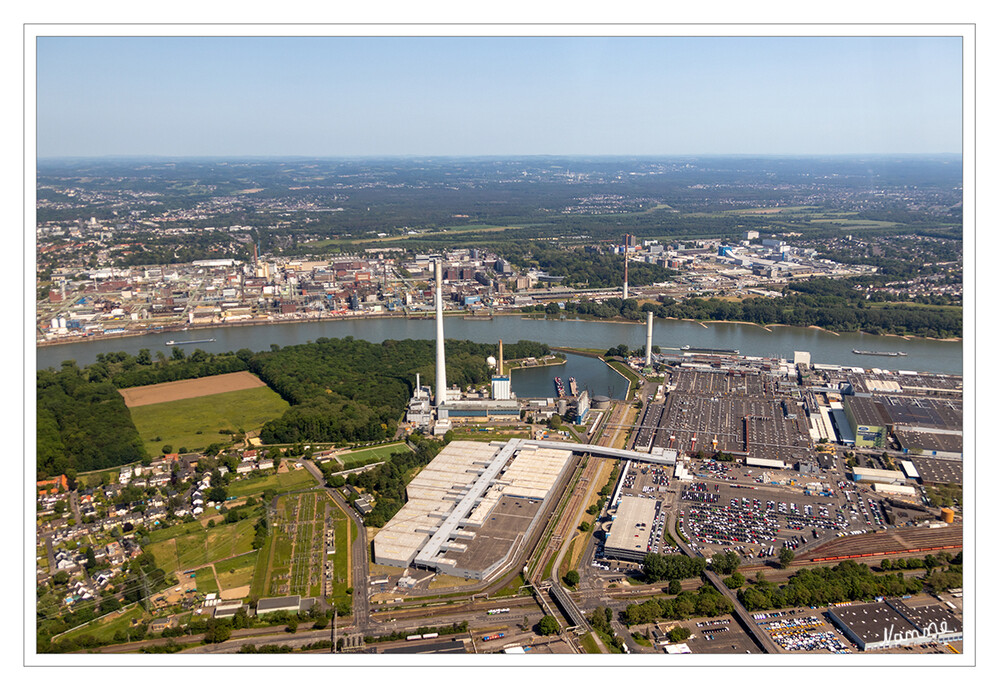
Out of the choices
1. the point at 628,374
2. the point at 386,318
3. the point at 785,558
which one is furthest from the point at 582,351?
the point at 785,558

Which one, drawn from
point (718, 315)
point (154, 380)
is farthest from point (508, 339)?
point (154, 380)

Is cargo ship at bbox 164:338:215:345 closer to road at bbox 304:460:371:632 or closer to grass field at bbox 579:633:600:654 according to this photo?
road at bbox 304:460:371:632

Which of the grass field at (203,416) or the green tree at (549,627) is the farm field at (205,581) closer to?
the green tree at (549,627)

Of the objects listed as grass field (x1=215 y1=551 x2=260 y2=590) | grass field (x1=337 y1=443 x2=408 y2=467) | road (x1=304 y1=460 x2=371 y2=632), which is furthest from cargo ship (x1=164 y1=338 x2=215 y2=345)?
grass field (x1=215 y1=551 x2=260 y2=590)

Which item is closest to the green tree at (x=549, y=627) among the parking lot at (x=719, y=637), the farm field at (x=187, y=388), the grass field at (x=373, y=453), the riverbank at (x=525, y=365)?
the parking lot at (x=719, y=637)

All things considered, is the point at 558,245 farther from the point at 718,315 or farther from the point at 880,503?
the point at 880,503
